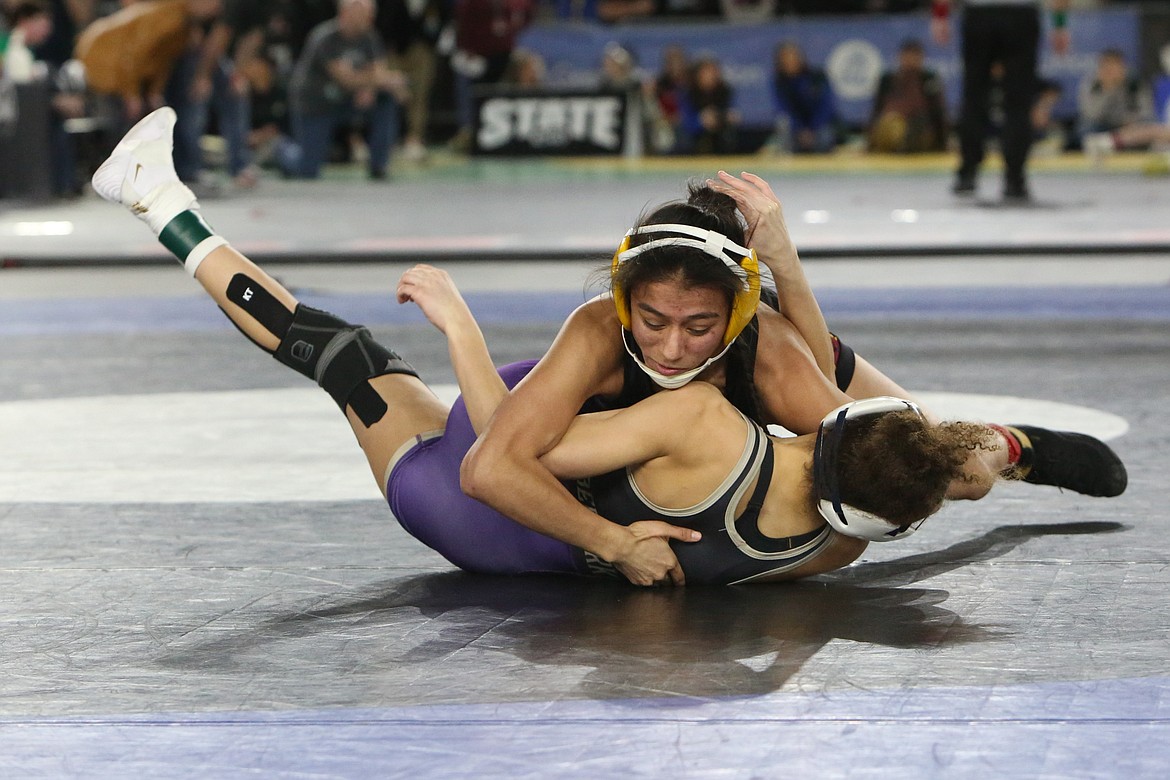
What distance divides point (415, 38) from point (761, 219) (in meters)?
16.5

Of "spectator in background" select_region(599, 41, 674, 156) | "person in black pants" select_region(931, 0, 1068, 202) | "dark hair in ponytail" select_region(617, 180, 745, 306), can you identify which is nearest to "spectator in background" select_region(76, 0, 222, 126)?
"spectator in background" select_region(599, 41, 674, 156)

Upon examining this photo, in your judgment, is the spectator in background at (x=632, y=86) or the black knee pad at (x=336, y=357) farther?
the spectator in background at (x=632, y=86)

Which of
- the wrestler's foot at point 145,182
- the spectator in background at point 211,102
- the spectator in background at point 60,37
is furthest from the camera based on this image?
the spectator in background at point 60,37

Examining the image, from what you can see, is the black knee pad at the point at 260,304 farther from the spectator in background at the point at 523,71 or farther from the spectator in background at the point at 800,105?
the spectator in background at the point at 523,71

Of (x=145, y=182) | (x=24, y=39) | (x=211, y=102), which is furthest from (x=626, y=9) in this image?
(x=145, y=182)

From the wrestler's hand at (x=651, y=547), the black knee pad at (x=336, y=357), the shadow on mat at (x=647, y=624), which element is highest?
the black knee pad at (x=336, y=357)

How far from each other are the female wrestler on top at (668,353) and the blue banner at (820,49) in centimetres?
1484

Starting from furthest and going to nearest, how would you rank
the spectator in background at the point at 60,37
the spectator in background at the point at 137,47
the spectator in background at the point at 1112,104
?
the spectator in background at the point at 1112,104
the spectator in background at the point at 60,37
the spectator in background at the point at 137,47

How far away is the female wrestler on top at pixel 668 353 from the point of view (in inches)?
147

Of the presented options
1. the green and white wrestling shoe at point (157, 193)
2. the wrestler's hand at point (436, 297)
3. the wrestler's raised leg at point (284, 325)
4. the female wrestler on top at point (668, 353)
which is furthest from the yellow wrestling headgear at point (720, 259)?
the green and white wrestling shoe at point (157, 193)

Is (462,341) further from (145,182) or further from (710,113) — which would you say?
(710,113)

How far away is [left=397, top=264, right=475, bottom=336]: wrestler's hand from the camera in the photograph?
424 centimetres

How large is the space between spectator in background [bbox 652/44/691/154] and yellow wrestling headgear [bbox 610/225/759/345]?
50.0ft

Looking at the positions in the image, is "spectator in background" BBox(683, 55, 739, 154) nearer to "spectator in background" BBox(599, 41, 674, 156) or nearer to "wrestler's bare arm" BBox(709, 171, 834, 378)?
"spectator in background" BBox(599, 41, 674, 156)
